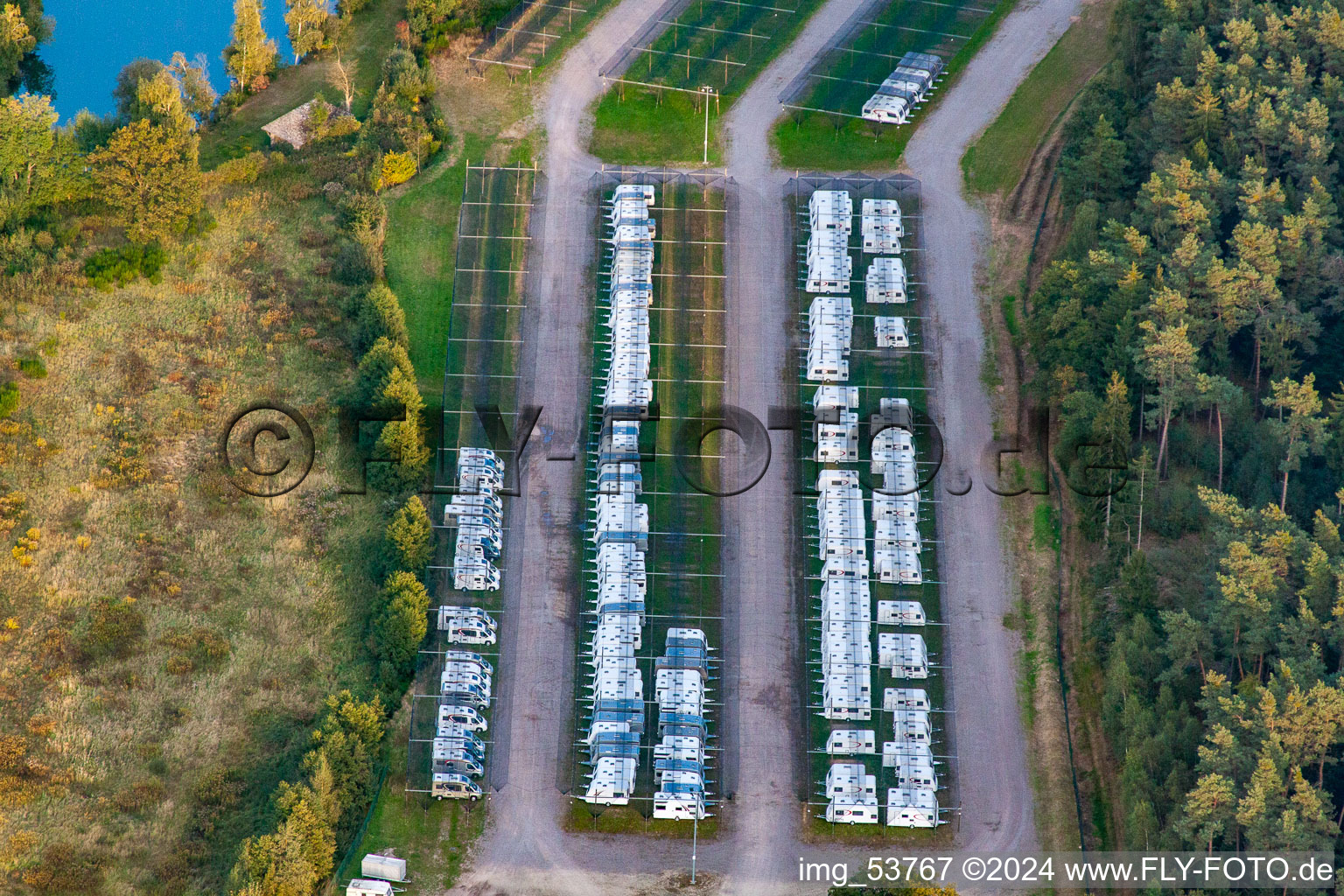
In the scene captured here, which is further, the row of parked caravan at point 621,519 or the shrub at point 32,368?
the shrub at point 32,368

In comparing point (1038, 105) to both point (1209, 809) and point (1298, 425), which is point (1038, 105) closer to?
point (1298, 425)

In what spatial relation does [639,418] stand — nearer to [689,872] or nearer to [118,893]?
[689,872]

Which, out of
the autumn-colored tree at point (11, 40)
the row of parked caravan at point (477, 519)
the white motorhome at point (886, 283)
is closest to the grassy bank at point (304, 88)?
the autumn-colored tree at point (11, 40)

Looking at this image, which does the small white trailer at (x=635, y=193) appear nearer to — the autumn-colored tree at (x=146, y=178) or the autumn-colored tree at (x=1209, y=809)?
the autumn-colored tree at (x=146, y=178)

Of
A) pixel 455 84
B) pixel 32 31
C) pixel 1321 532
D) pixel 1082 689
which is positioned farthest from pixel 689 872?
pixel 32 31

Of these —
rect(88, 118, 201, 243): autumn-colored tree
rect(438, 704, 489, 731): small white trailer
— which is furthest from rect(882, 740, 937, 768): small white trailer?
rect(88, 118, 201, 243): autumn-colored tree

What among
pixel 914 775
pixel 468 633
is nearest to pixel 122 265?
pixel 468 633
